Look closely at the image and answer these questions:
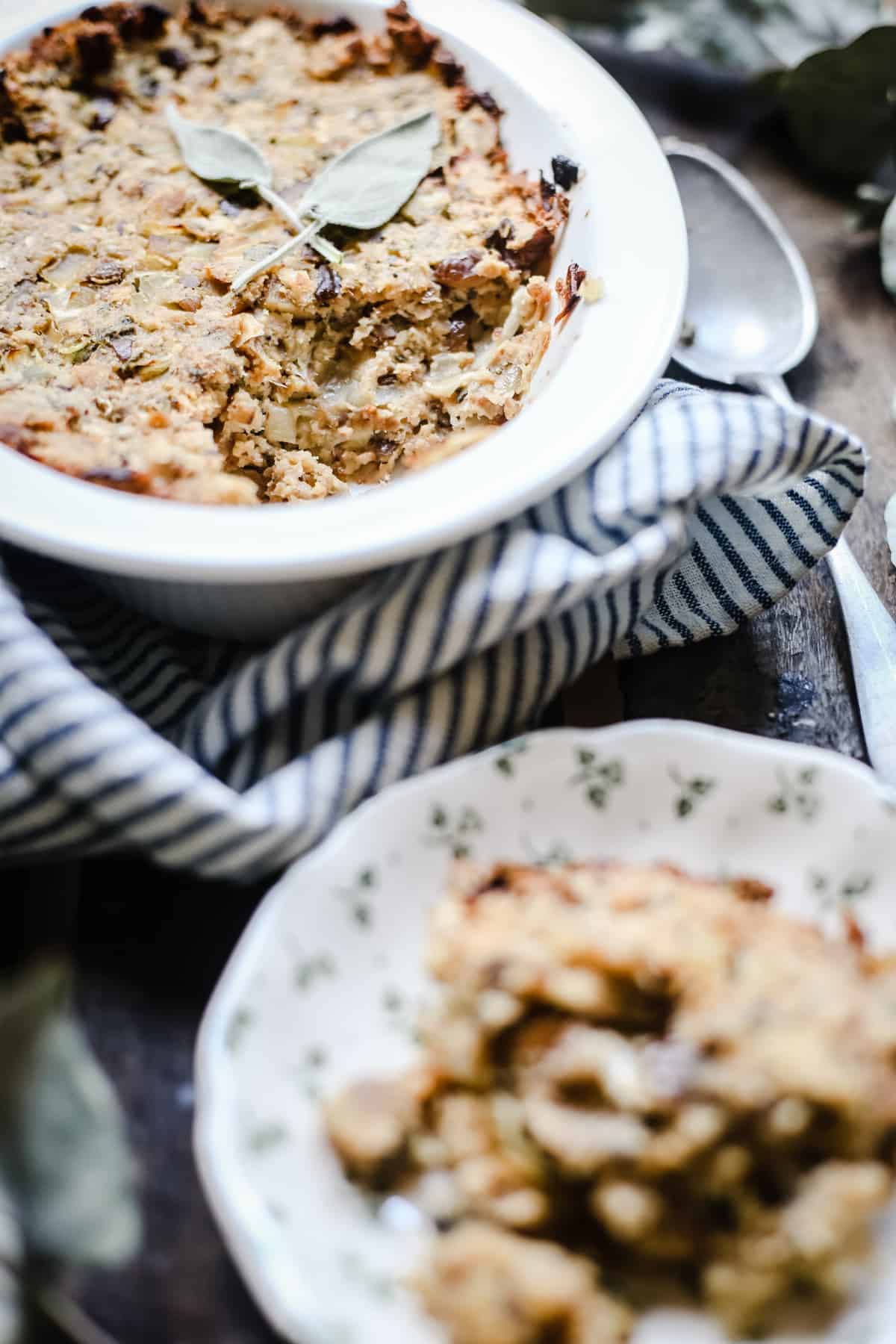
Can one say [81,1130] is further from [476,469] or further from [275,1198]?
[476,469]

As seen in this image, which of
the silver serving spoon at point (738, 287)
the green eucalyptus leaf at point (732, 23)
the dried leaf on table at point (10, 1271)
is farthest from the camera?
the green eucalyptus leaf at point (732, 23)

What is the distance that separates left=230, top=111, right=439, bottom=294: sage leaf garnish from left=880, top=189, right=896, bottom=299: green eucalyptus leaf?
0.82 m

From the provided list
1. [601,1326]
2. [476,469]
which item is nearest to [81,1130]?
[601,1326]

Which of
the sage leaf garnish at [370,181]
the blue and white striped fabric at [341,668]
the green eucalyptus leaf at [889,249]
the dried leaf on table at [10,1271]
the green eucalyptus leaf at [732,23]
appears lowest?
the dried leaf on table at [10,1271]

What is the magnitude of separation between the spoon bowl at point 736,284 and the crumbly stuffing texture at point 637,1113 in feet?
3.63

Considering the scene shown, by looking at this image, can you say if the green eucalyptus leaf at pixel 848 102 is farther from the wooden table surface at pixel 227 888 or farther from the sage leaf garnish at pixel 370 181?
the sage leaf garnish at pixel 370 181

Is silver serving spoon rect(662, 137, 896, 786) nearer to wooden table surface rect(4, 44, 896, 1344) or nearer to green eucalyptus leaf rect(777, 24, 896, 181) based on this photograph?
wooden table surface rect(4, 44, 896, 1344)

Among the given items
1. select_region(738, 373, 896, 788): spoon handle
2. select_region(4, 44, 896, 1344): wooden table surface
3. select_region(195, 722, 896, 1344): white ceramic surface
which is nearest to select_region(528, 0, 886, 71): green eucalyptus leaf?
select_region(4, 44, 896, 1344): wooden table surface

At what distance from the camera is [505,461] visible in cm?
146

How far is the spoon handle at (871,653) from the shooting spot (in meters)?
1.60

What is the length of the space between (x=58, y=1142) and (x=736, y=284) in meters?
1.69

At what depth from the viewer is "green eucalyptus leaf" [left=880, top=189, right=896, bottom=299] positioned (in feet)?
7.09

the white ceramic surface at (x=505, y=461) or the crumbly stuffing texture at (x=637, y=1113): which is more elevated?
the white ceramic surface at (x=505, y=461)

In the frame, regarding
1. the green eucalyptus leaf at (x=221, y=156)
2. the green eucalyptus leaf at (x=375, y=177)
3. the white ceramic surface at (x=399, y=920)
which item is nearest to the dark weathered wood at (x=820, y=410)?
the white ceramic surface at (x=399, y=920)
